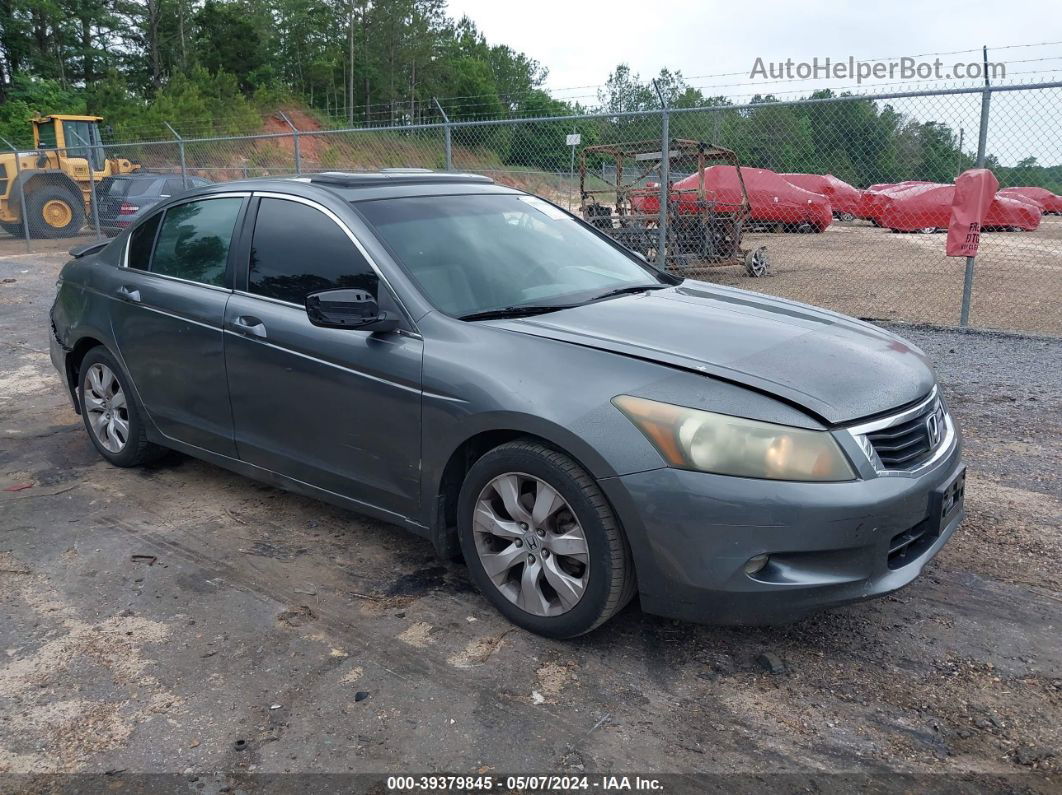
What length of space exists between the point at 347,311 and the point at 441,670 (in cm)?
136

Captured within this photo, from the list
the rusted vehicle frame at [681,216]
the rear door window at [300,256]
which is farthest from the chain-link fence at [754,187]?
the rear door window at [300,256]

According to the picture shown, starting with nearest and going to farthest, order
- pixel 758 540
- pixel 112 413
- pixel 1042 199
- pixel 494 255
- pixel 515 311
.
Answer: pixel 758 540 < pixel 515 311 < pixel 494 255 < pixel 112 413 < pixel 1042 199

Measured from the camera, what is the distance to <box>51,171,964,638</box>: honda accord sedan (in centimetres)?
268

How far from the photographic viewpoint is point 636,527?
2744 millimetres

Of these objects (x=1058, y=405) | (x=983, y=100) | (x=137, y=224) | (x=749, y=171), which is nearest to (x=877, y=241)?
(x=749, y=171)

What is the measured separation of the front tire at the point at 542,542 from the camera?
2.82m

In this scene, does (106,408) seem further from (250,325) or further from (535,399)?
(535,399)

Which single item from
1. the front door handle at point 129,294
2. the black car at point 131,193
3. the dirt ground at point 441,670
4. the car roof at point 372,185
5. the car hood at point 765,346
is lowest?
the dirt ground at point 441,670

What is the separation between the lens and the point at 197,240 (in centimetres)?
437

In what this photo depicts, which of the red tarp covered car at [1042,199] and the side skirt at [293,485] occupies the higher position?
the red tarp covered car at [1042,199]

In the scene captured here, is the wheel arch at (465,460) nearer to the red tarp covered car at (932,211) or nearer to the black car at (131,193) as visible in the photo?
the black car at (131,193)

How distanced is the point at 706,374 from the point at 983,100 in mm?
6288

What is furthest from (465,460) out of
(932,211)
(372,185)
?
(932,211)

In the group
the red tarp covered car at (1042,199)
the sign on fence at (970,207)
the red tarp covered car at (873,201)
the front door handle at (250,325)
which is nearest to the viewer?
the front door handle at (250,325)
